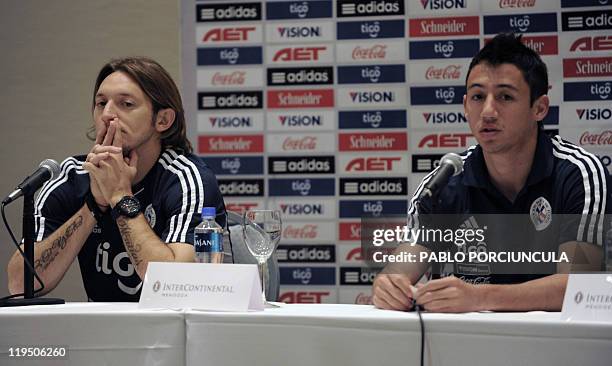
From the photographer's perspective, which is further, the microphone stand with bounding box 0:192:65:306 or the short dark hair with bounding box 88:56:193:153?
the short dark hair with bounding box 88:56:193:153

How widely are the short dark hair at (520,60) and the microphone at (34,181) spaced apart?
3.97 feet

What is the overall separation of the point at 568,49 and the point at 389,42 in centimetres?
98

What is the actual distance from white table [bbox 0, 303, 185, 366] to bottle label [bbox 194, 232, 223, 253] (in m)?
0.31

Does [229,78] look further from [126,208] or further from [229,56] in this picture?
[126,208]

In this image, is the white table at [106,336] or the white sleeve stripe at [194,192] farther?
the white sleeve stripe at [194,192]

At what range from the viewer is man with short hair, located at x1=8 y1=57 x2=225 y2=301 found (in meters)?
2.03

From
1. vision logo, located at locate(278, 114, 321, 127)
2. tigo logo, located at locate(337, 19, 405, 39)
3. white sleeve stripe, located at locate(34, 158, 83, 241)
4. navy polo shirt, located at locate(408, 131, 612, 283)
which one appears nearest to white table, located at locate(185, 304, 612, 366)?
navy polo shirt, located at locate(408, 131, 612, 283)

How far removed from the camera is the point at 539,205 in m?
2.01

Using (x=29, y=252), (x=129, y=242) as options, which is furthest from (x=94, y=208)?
(x=29, y=252)

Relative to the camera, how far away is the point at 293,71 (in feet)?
13.3

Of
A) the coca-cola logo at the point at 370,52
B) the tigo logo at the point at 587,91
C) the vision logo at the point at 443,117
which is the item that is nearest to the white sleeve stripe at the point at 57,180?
the coca-cola logo at the point at 370,52

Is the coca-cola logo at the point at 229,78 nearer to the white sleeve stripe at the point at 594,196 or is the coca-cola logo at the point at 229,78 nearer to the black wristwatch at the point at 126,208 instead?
the black wristwatch at the point at 126,208

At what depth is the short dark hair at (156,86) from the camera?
87.2 inches

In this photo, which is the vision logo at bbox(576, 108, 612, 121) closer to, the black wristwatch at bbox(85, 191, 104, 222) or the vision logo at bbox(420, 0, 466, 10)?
the vision logo at bbox(420, 0, 466, 10)
